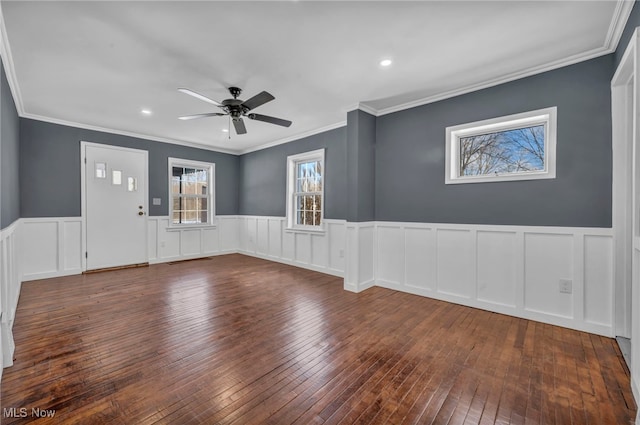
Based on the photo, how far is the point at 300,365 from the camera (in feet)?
6.95

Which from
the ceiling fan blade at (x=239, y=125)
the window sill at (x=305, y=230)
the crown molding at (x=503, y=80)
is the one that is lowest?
the window sill at (x=305, y=230)

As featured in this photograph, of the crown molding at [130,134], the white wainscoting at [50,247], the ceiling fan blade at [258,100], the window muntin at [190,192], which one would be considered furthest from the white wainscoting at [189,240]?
the ceiling fan blade at [258,100]

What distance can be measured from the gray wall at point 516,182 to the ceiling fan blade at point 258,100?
2016 millimetres

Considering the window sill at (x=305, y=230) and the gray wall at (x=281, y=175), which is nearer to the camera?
the gray wall at (x=281, y=175)

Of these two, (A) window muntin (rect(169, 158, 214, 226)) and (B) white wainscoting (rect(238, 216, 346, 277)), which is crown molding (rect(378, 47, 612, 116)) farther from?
(A) window muntin (rect(169, 158, 214, 226))

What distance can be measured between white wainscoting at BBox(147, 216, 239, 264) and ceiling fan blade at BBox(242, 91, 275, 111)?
3994 millimetres

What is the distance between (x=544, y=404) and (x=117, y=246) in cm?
636

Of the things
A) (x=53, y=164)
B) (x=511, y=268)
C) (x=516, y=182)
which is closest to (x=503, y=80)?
(x=516, y=182)

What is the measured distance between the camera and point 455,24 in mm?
2258

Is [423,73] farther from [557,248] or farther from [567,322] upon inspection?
[567,322]

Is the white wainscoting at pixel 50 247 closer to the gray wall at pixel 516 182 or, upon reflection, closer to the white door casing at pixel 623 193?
the gray wall at pixel 516 182

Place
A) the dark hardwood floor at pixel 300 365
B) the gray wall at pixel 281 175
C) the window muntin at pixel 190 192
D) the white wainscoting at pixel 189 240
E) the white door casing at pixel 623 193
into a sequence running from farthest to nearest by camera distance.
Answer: the window muntin at pixel 190 192, the white wainscoting at pixel 189 240, the gray wall at pixel 281 175, the white door casing at pixel 623 193, the dark hardwood floor at pixel 300 365

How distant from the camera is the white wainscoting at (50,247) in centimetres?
439

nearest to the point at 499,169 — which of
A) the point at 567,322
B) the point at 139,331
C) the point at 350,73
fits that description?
the point at 567,322
